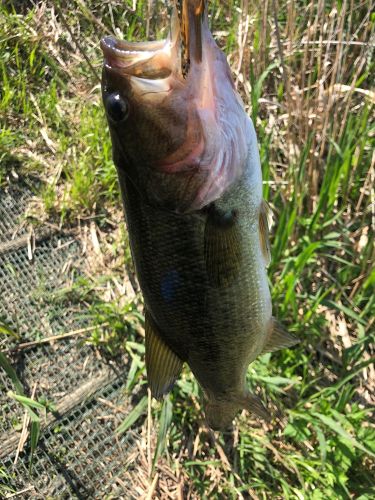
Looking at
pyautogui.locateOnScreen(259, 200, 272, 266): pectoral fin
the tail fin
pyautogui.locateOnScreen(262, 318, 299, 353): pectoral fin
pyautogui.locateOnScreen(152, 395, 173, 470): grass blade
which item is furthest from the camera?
pyautogui.locateOnScreen(152, 395, 173, 470): grass blade

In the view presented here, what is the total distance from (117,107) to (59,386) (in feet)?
6.31

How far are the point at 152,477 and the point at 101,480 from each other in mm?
260

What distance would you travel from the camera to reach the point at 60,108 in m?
3.68

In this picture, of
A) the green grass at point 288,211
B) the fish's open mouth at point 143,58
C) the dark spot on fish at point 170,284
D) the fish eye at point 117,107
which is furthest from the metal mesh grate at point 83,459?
the fish's open mouth at point 143,58

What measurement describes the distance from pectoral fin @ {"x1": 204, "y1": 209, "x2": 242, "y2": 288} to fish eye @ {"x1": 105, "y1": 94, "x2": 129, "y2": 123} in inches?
13.6

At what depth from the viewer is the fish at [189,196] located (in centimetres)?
121

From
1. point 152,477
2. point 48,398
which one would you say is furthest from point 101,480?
point 48,398

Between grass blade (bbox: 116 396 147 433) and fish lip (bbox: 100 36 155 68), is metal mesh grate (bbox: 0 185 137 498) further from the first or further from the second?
fish lip (bbox: 100 36 155 68)

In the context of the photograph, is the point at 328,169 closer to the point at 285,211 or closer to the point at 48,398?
the point at 285,211

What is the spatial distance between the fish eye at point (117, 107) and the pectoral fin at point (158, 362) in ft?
1.99

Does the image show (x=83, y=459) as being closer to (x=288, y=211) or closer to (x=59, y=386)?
(x=59, y=386)

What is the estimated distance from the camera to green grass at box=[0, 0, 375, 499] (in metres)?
2.52

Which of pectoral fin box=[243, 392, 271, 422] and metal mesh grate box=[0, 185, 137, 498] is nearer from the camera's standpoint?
pectoral fin box=[243, 392, 271, 422]

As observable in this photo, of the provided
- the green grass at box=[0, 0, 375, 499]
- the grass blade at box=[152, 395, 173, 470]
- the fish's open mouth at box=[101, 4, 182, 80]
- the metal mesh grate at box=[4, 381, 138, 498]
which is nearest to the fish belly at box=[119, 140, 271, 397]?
the fish's open mouth at box=[101, 4, 182, 80]
